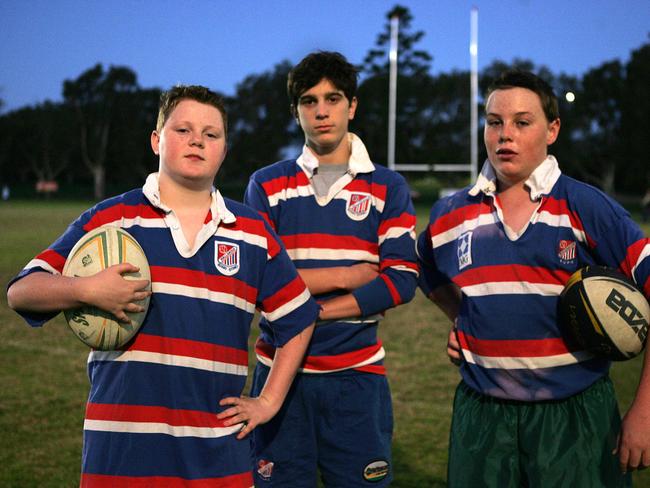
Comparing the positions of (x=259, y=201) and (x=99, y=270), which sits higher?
(x=259, y=201)

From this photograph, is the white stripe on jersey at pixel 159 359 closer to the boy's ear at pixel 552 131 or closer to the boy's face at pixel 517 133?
the boy's face at pixel 517 133

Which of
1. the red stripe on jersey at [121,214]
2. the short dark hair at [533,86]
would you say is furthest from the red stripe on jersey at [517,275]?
the red stripe on jersey at [121,214]

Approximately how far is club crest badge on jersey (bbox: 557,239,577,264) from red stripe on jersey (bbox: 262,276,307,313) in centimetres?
94

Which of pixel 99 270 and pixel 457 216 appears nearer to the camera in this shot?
pixel 99 270

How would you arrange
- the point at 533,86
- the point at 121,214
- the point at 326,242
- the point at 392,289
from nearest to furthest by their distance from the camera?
the point at 121,214, the point at 533,86, the point at 392,289, the point at 326,242

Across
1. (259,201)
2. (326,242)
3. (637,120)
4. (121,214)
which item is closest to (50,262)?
(121,214)

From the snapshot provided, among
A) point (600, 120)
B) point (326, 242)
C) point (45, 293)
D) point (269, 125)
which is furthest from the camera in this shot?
point (269, 125)

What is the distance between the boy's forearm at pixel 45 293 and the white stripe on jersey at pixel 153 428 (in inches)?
15.2

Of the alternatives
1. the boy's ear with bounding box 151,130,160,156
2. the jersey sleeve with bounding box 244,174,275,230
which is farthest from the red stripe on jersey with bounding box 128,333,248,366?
the jersey sleeve with bounding box 244,174,275,230

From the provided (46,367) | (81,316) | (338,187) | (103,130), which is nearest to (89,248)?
(81,316)

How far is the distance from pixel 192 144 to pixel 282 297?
61 centimetres

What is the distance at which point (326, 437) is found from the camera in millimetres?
3029

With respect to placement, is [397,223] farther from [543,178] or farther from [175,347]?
[175,347]

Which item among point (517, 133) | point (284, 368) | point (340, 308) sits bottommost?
point (284, 368)
